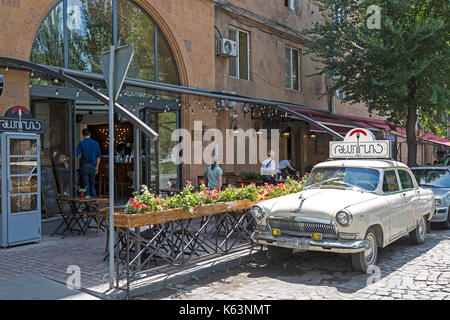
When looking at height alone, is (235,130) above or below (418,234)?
above

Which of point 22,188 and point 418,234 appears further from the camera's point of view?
point 418,234

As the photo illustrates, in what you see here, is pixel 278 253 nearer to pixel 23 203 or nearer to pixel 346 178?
pixel 346 178

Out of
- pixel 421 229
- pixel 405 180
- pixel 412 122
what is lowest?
pixel 421 229

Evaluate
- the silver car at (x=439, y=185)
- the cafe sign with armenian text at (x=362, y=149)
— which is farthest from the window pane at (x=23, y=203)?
the silver car at (x=439, y=185)

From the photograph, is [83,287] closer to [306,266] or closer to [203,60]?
[306,266]

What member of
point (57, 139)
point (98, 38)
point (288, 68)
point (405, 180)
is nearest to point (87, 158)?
point (57, 139)

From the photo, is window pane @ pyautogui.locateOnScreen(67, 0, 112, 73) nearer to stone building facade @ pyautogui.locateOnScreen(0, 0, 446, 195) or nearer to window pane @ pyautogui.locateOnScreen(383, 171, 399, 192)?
stone building facade @ pyautogui.locateOnScreen(0, 0, 446, 195)

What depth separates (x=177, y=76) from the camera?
1327 centimetres

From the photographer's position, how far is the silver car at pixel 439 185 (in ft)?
32.8

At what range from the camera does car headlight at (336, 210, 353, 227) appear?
5.86 meters

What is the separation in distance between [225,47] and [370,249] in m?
9.79

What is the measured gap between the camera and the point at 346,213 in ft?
19.3

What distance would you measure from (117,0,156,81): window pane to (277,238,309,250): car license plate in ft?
24.7

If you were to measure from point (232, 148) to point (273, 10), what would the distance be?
6372mm
